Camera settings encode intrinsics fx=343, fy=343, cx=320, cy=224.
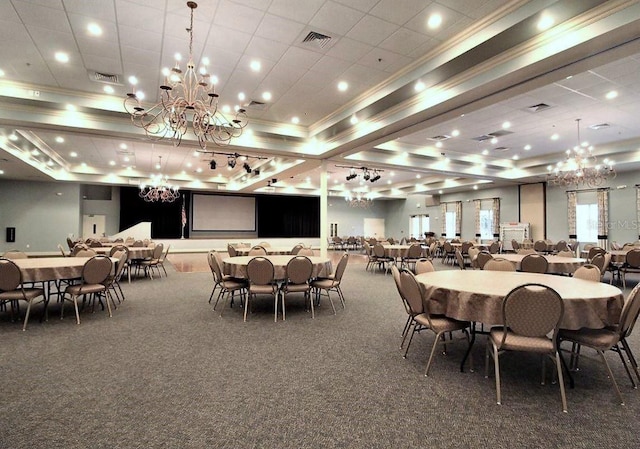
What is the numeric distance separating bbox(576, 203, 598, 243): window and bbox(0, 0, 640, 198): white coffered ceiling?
3.49 metres

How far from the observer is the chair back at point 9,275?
4625 millimetres

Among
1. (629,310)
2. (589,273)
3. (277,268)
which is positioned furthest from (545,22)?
(277,268)

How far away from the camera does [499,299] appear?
2998mm

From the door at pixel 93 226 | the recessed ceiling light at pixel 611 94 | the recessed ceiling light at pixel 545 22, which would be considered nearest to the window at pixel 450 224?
the recessed ceiling light at pixel 611 94

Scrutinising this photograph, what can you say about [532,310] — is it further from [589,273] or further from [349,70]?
[349,70]

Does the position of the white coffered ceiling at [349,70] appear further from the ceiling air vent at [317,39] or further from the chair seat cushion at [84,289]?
the chair seat cushion at [84,289]

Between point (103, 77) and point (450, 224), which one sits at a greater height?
point (103, 77)

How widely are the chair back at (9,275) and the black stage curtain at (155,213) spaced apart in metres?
17.0

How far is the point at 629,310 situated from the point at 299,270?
3.80 meters

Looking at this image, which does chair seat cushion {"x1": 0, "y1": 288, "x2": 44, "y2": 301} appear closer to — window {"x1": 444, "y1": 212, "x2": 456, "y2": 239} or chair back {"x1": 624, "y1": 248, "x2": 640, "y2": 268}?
chair back {"x1": 624, "y1": 248, "x2": 640, "y2": 268}

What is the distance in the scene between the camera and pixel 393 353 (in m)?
3.80

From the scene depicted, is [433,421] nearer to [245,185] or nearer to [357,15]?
[357,15]

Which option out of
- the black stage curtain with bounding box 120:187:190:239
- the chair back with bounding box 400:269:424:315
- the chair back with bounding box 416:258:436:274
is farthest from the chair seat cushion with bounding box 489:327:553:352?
the black stage curtain with bounding box 120:187:190:239

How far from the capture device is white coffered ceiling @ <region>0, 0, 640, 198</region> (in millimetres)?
4453
